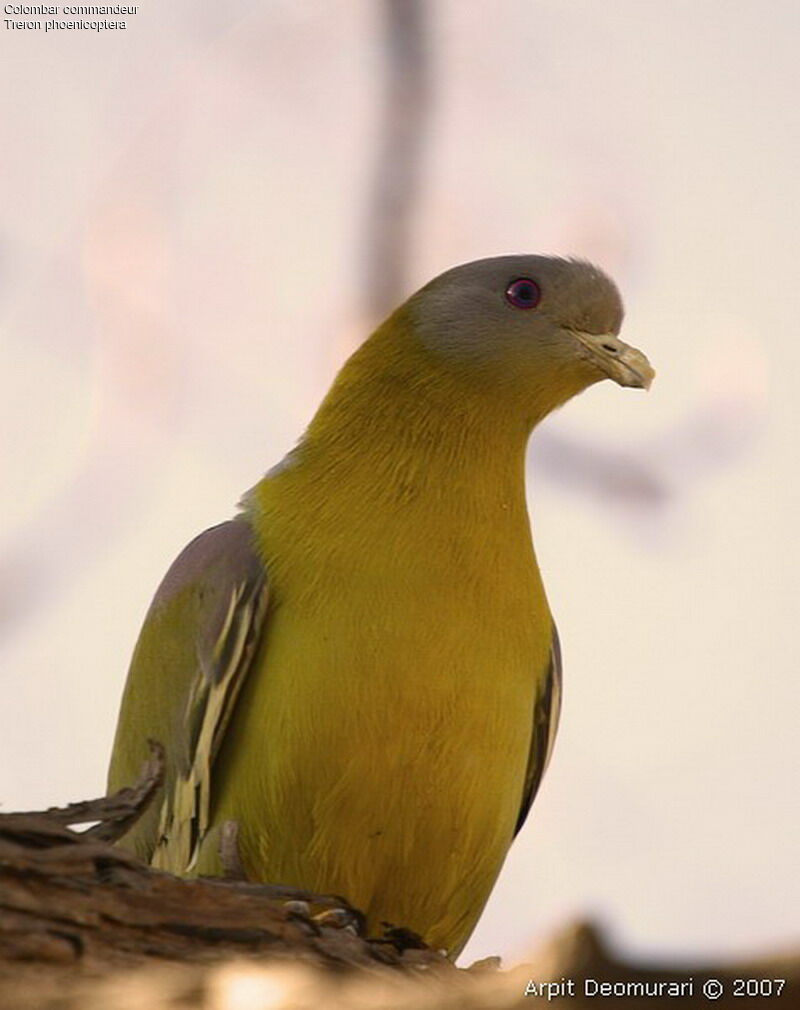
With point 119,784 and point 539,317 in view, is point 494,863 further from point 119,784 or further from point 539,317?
point 539,317

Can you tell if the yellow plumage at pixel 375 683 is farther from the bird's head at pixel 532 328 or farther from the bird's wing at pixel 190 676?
the bird's head at pixel 532 328

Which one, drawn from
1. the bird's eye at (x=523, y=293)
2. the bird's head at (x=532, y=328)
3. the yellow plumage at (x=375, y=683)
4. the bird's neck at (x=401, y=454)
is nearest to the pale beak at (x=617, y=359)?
the bird's head at (x=532, y=328)

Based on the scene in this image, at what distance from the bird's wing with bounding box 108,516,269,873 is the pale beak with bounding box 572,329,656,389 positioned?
4.19ft

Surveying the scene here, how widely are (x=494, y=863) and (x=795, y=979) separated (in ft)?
10.6

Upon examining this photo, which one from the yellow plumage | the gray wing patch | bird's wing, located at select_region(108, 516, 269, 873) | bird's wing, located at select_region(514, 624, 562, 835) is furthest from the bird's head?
the gray wing patch

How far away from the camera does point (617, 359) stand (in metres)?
5.91

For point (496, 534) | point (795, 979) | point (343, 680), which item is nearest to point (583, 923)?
point (795, 979)

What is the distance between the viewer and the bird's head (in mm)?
5910

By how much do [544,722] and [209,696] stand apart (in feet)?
3.65

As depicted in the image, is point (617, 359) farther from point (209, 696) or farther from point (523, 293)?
point (209, 696)

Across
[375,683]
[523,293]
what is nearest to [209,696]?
[375,683]

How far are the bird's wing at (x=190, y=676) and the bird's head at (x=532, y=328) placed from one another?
3.15ft

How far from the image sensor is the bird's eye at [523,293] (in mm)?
6109

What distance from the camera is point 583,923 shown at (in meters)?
2.29
